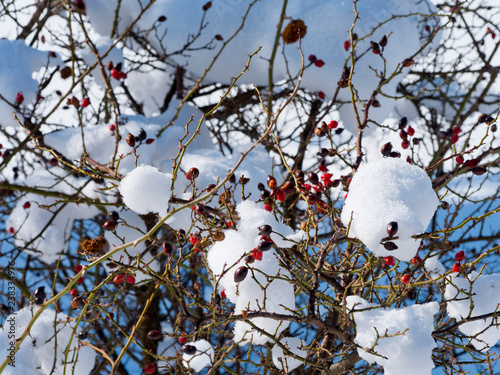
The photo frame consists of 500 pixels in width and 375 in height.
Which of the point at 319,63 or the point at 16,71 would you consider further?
the point at 16,71

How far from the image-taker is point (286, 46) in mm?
2955

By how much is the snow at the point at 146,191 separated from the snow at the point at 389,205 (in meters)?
0.53

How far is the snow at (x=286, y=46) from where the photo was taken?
2.89m

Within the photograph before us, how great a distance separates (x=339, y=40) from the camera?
2.91 metres

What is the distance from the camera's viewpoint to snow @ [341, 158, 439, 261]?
1225 mm

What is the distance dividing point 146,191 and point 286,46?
1.80 m

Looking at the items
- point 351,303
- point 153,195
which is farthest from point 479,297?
point 153,195

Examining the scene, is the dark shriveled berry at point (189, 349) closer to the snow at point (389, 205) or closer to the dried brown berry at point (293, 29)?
the snow at point (389, 205)

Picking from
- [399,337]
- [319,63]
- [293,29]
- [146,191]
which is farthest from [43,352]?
[293,29]

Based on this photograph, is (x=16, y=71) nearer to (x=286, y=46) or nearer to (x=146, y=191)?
(x=286, y=46)

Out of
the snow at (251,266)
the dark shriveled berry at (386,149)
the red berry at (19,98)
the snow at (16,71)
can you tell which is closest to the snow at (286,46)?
Answer: the snow at (16,71)

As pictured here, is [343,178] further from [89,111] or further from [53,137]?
[89,111]

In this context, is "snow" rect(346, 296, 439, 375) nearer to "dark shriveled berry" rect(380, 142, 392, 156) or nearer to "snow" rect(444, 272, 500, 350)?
"snow" rect(444, 272, 500, 350)

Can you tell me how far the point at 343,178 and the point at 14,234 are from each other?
7.28 ft
